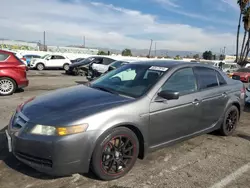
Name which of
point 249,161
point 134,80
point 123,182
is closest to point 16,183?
point 123,182

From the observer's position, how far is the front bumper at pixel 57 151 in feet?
8.90

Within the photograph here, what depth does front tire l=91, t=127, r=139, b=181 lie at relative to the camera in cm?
294

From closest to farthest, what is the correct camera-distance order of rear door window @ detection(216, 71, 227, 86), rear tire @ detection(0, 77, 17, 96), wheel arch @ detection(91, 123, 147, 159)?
wheel arch @ detection(91, 123, 147, 159)
rear door window @ detection(216, 71, 227, 86)
rear tire @ detection(0, 77, 17, 96)

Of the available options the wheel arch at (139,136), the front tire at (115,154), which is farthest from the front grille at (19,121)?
the wheel arch at (139,136)

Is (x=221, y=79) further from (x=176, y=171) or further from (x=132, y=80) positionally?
(x=176, y=171)

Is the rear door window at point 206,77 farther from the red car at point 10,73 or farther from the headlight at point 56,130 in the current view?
the red car at point 10,73

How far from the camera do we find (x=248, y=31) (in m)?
36.6

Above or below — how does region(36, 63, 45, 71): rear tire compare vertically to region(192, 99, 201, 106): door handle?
below

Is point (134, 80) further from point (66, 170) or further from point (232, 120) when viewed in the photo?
point (232, 120)

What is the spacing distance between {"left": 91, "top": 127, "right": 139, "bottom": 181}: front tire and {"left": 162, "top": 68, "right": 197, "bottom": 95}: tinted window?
962mm

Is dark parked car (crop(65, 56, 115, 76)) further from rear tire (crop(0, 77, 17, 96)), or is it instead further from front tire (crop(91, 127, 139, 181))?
front tire (crop(91, 127, 139, 181))

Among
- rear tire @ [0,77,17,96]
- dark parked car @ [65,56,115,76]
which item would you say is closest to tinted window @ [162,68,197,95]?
rear tire @ [0,77,17,96]

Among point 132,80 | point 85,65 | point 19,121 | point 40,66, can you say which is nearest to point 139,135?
point 132,80

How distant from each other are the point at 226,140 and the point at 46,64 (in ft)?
68.0
